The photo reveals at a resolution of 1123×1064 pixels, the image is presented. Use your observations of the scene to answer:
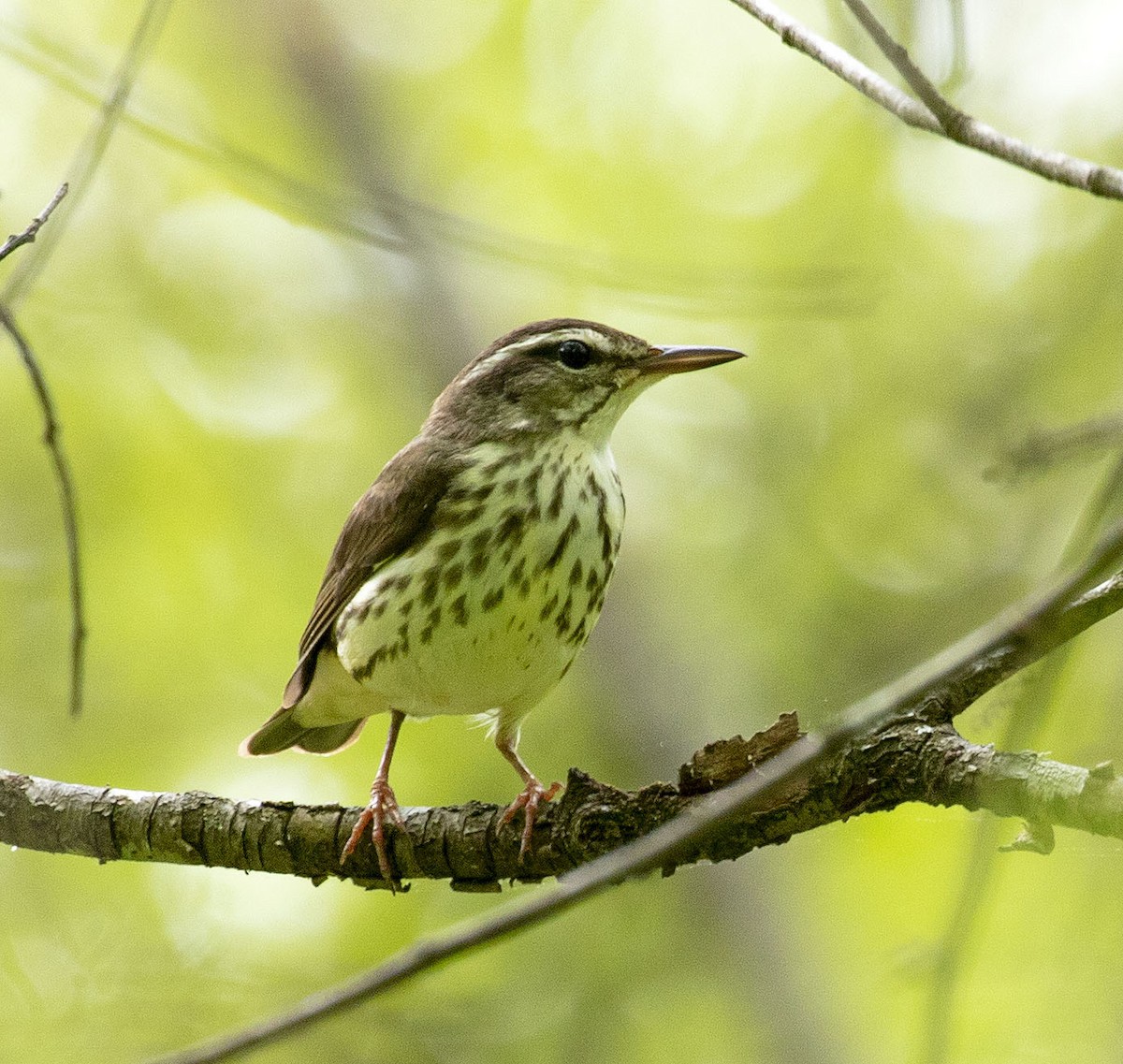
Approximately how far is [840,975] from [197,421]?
5.04 metres

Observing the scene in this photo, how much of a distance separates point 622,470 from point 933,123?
22.7 ft

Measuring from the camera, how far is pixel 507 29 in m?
10.2

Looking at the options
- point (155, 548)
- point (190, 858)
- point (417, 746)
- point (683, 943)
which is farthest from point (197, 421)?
point (190, 858)

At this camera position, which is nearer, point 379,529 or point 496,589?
point 496,589

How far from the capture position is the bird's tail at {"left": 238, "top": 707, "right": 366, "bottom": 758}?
19.0 ft

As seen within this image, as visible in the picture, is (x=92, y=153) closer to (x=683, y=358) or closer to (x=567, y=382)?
(x=567, y=382)

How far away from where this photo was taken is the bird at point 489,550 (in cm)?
477

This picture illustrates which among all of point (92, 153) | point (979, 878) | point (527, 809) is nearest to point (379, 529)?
point (527, 809)

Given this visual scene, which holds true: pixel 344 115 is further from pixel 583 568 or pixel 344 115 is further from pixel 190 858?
pixel 190 858

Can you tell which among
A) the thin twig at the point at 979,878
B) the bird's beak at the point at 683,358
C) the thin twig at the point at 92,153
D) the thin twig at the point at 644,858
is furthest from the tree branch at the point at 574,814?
the bird's beak at the point at 683,358

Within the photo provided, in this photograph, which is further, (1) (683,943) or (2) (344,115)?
(2) (344,115)

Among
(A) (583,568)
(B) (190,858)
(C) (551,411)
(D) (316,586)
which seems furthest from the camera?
(D) (316,586)

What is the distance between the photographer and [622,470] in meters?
9.66

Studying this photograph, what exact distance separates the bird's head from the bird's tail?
54.9 inches
